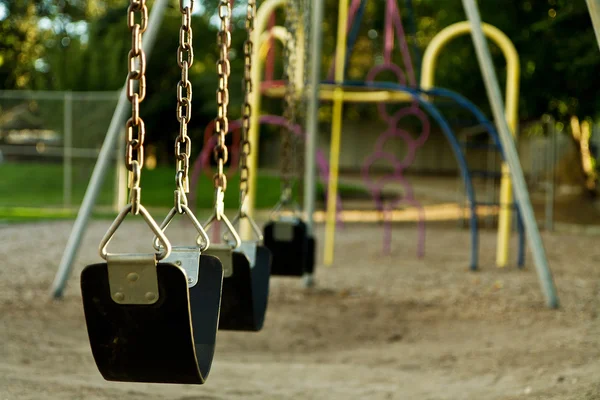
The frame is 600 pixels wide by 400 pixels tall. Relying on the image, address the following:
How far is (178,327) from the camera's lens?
1.90 meters

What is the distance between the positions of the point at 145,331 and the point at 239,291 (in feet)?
2.69

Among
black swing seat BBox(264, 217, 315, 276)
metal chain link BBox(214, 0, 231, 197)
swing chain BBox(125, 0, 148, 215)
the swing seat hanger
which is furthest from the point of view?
black swing seat BBox(264, 217, 315, 276)

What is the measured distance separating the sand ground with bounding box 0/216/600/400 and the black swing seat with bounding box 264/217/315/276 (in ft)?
1.54

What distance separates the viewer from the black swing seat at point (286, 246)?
4164mm

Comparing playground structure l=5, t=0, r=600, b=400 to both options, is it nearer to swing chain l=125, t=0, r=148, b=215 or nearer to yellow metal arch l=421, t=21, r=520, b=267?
swing chain l=125, t=0, r=148, b=215

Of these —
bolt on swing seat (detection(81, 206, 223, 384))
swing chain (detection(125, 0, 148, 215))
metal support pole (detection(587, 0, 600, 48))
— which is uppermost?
metal support pole (detection(587, 0, 600, 48))

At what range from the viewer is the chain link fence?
13297 millimetres

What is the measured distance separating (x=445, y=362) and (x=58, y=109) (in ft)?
35.6

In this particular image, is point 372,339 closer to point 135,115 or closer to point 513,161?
point 513,161

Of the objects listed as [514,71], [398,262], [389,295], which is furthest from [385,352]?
[514,71]

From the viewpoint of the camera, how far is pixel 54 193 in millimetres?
15789

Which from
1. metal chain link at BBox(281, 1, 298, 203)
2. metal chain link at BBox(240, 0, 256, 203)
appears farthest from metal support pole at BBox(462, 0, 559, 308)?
metal chain link at BBox(240, 0, 256, 203)

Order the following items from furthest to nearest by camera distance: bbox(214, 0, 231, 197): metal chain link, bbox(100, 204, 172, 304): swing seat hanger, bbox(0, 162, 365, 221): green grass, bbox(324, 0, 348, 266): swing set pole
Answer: bbox(0, 162, 365, 221): green grass → bbox(324, 0, 348, 266): swing set pole → bbox(214, 0, 231, 197): metal chain link → bbox(100, 204, 172, 304): swing seat hanger

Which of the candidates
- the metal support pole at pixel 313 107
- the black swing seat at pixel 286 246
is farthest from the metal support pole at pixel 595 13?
the metal support pole at pixel 313 107
